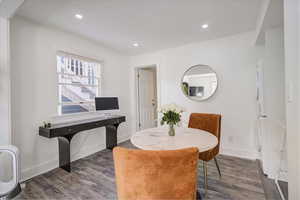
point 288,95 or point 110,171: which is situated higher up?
point 288,95

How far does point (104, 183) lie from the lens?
2082mm

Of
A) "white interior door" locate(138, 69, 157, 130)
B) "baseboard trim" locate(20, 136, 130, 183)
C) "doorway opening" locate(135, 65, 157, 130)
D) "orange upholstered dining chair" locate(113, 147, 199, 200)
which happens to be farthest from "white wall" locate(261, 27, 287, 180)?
"baseboard trim" locate(20, 136, 130, 183)

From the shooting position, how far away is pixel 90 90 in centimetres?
327

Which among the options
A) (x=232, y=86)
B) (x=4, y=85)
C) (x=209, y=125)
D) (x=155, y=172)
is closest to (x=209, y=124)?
(x=209, y=125)

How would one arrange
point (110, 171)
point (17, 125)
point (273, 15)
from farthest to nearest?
1. point (110, 171)
2. point (17, 125)
3. point (273, 15)

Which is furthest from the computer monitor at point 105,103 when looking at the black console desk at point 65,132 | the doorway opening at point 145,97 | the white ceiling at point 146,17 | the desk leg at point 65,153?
the white ceiling at point 146,17

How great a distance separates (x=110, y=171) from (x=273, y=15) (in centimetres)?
310

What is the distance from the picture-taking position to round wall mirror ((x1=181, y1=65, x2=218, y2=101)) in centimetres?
312

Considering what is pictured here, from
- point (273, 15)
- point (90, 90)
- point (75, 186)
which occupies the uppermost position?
point (273, 15)

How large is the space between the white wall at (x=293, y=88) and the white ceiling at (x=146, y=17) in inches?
44.4

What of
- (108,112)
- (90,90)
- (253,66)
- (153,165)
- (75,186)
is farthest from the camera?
(108,112)

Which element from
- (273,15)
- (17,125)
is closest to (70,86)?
(17,125)

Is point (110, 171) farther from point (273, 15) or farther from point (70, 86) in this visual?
point (273, 15)

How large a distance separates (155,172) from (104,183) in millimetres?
1589
